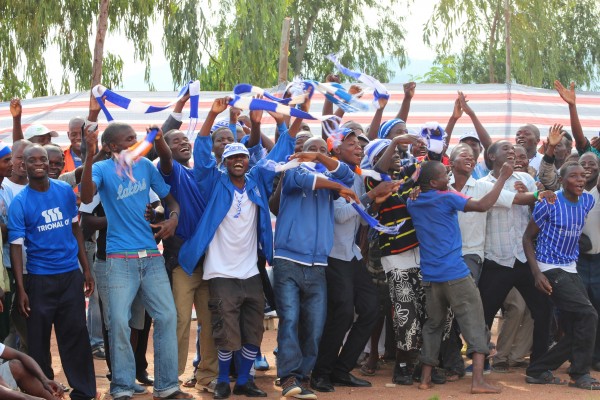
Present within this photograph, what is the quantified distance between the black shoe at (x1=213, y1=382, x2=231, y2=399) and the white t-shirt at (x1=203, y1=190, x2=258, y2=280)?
33.7 inches

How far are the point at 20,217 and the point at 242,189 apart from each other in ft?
5.75

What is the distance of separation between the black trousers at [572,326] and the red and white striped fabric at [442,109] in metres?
3.39

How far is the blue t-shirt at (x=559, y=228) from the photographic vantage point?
8641mm

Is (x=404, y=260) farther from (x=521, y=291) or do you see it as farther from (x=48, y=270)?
(x=48, y=270)

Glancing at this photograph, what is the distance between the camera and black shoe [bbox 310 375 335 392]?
832 centimetres

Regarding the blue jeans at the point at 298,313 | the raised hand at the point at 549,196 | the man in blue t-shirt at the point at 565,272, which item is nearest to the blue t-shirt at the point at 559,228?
the man in blue t-shirt at the point at 565,272

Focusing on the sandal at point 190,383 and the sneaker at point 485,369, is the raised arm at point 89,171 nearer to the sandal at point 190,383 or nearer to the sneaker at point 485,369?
the sandal at point 190,383

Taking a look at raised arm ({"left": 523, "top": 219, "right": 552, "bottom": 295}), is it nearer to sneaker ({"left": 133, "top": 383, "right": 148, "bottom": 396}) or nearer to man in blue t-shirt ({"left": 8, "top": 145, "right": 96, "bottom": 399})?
sneaker ({"left": 133, "top": 383, "right": 148, "bottom": 396})

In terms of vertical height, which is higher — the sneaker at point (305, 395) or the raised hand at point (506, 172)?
the raised hand at point (506, 172)

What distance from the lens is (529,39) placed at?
89.9ft

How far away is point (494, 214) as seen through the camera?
896 cm

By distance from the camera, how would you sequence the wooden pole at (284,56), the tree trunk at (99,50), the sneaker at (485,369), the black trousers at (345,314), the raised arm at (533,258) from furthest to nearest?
the tree trunk at (99,50), the wooden pole at (284,56), the sneaker at (485,369), the raised arm at (533,258), the black trousers at (345,314)

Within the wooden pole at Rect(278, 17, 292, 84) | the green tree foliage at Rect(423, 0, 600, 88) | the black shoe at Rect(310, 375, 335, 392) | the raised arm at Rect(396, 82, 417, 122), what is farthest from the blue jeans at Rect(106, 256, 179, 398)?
the green tree foliage at Rect(423, 0, 600, 88)

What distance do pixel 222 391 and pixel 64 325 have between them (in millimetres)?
1351
